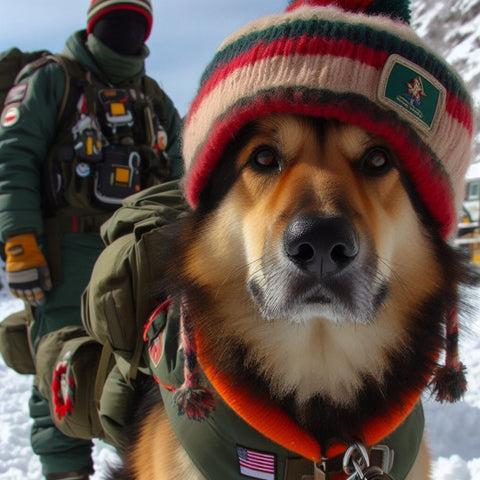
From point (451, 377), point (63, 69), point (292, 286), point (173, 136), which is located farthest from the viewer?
point (173, 136)

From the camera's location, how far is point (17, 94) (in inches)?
109

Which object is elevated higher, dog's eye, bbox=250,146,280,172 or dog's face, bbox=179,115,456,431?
dog's eye, bbox=250,146,280,172

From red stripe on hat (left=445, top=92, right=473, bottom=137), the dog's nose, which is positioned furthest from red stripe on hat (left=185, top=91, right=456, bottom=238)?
the dog's nose

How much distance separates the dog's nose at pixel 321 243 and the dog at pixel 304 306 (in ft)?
0.32

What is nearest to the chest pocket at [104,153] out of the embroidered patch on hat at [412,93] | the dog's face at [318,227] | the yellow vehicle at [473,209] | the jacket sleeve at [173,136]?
the jacket sleeve at [173,136]

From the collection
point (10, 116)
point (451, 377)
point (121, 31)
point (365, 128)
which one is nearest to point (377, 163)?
point (365, 128)

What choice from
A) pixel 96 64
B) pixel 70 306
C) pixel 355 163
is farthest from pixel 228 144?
pixel 96 64

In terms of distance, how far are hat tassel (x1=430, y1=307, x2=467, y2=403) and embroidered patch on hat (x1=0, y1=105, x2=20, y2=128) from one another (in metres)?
2.30

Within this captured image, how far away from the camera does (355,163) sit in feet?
4.79

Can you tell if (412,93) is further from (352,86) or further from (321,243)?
(321,243)

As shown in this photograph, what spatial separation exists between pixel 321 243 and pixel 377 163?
0.43 m

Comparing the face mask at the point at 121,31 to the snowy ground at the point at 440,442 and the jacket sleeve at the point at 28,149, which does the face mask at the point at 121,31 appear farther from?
the snowy ground at the point at 440,442

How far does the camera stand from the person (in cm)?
Answer: 264

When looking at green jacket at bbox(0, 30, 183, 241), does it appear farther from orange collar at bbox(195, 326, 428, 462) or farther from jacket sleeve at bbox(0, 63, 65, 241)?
orange collar at bbox(195, 326, 428, 462)
